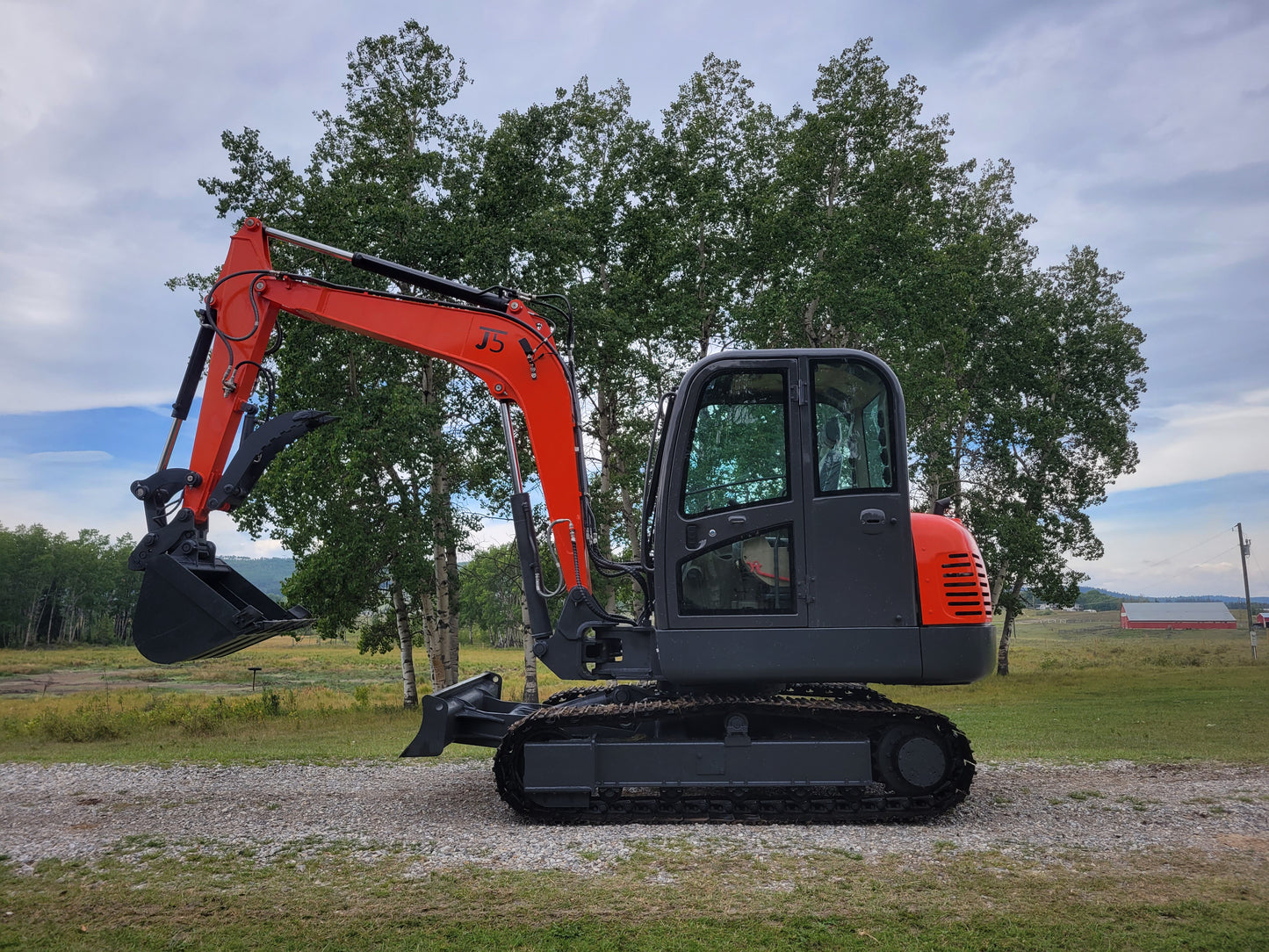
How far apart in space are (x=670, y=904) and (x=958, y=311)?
75.6ft

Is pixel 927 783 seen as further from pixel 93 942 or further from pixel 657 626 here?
pixel 93 942

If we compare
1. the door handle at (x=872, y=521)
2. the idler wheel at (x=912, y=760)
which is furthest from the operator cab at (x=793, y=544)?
the idler wheel at (x=912, y=760)

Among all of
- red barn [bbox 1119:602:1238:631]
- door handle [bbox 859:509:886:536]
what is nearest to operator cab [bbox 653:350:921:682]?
door handle [bbox 859:509:886:536]

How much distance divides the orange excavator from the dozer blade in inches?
0.7

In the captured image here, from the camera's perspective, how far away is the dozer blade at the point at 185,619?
6930 mm

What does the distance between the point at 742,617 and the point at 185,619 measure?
182 inches

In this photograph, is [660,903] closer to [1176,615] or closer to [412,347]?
[412,347]

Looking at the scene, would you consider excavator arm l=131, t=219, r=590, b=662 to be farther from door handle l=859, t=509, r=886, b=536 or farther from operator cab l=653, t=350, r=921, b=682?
door handle l=859, t=509, r=886, b=536

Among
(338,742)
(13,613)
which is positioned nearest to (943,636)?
(338,742)

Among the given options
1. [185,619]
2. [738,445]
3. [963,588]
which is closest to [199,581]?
[185,619]

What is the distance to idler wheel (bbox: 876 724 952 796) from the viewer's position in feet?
22.3

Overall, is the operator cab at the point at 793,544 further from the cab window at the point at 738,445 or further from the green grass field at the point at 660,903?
the green grass field at the point at 660,903

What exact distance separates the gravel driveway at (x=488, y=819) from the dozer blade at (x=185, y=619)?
1.44 metres

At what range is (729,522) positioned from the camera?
6613 mm
